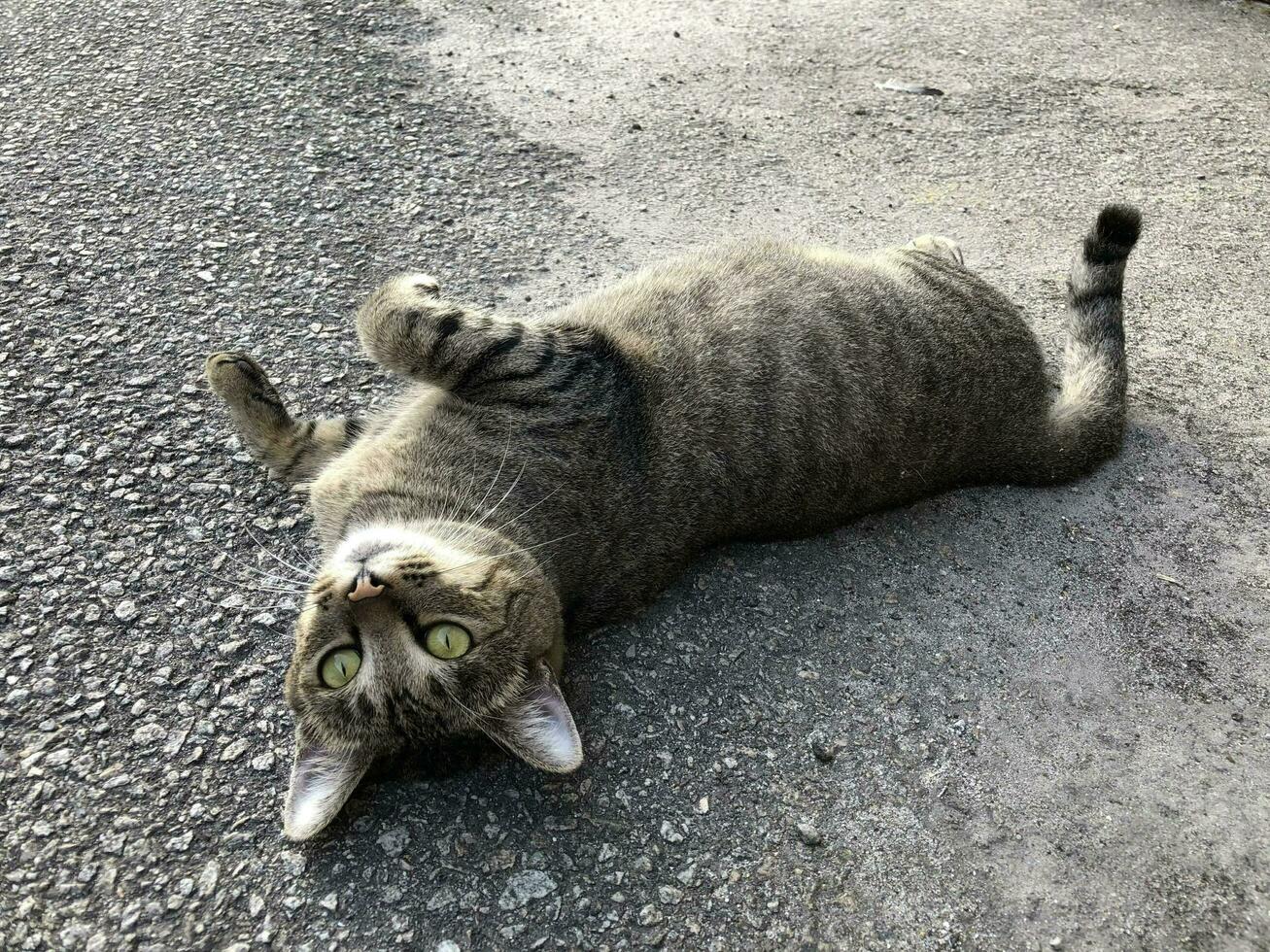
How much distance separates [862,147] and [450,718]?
3934 millimetres

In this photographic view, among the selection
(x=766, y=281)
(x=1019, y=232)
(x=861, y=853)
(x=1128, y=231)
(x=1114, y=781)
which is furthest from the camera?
(x=1019, y=232)

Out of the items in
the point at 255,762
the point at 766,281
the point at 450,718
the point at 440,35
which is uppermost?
the point at 440,35

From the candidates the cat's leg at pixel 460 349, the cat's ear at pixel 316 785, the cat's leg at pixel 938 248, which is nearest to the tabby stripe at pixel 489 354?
the cat's leg at pixel 460 349

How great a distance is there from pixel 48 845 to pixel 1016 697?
2669 millimetres

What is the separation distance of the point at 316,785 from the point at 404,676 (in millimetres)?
337

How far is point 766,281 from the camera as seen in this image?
3398 millimetres

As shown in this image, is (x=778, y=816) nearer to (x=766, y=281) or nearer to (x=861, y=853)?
(x=861, y=853)

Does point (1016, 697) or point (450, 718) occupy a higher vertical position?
point (450, 718)

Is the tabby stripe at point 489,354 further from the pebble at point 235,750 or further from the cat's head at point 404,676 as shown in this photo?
the pebble at point 235,750

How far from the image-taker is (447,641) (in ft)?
7.81

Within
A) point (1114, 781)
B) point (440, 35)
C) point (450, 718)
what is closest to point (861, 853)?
point (1114, 781)

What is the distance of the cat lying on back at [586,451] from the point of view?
2.35 metres

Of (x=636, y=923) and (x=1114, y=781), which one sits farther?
(x=1114, y=781)

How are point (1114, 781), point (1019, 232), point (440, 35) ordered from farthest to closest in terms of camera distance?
1. point (440, 35)
2. point (1019, 232)
3. point (1114, 781)
